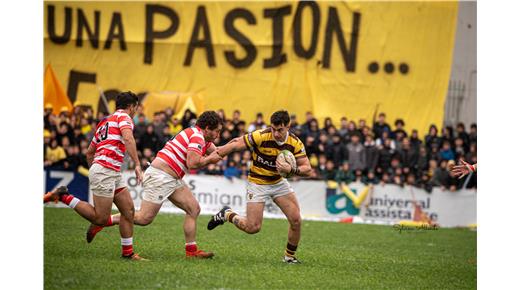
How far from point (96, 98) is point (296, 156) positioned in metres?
14.0

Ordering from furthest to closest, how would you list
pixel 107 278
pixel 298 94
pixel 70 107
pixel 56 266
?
pixel 298 94
pixel 70 107
pixel 56 266
pixel 107 278

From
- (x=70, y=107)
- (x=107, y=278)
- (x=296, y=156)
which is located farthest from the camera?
(x=70, y=107)

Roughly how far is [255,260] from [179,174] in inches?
65.9

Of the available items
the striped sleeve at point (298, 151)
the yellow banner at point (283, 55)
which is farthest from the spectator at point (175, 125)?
the striped sleeve at point (298, 151)

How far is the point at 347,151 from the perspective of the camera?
873 inches

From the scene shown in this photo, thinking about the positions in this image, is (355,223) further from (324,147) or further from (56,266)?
(56,266)

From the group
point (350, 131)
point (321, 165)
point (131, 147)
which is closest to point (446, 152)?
point (350, 131)

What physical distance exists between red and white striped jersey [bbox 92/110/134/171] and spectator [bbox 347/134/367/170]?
1156 centimetres

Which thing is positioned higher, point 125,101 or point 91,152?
point 125,101

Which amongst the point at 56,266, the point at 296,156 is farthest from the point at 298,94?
the point at 56,266

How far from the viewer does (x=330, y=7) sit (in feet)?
82.7

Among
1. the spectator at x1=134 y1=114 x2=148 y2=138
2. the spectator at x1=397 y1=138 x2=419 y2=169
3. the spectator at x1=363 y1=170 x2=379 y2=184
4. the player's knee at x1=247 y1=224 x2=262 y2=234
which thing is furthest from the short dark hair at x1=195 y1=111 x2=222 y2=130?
the spectator at x1=397 y1=138 x2=419 y2=169

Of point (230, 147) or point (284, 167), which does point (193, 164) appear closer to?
point (230, 147)

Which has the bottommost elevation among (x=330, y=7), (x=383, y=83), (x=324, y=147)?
(x=324, y=147)
